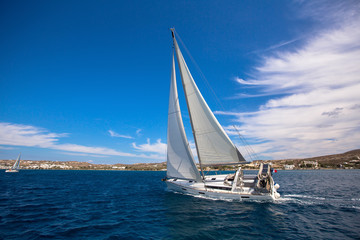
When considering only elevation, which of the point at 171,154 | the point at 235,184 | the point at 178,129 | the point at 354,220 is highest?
the point at 178,129

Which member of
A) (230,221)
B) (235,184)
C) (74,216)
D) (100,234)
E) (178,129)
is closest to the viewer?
(100,234)

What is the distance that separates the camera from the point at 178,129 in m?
23.7

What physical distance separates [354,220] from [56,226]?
2383cm

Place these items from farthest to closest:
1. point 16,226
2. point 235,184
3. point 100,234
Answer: point 235,184 → point 16,226 → point 100,234

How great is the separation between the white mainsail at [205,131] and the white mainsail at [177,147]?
1.61 m

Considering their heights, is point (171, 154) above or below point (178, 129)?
below

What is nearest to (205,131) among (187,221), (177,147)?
(177,147)

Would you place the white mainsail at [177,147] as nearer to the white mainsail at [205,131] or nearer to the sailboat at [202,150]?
the sailboat at [202,150]

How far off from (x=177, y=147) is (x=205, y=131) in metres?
4.72

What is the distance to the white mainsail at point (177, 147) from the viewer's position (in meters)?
22.8

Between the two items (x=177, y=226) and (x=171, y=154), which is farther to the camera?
(x=171, y=154)

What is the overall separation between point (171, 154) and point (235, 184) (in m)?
9.53

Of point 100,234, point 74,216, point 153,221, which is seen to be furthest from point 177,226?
point 74,216

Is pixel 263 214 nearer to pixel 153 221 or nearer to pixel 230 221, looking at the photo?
pixel 230 221
